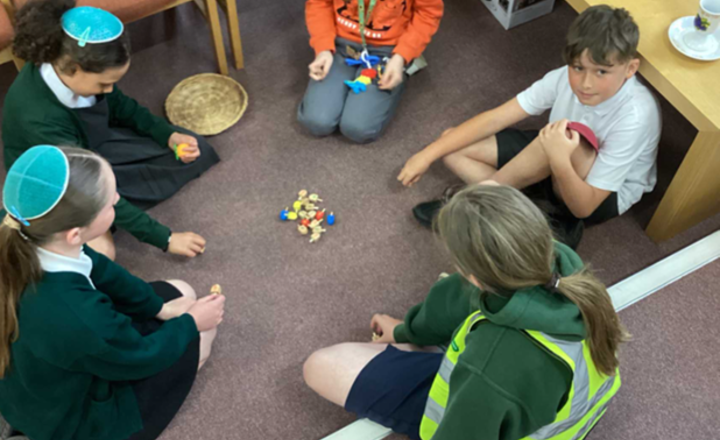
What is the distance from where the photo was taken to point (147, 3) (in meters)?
1.88

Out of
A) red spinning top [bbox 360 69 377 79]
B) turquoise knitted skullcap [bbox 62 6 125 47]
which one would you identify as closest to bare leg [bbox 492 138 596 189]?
red spinning top [bbox 360 69 377 79]

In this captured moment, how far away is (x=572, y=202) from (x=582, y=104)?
0.25 metres

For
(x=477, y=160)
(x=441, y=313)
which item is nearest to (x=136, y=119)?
(x=477, y=160)

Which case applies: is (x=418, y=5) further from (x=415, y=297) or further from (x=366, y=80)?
(x=415, y=297)

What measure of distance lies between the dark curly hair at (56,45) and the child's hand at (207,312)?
23.3 inches

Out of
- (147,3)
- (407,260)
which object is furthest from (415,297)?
(147,3)

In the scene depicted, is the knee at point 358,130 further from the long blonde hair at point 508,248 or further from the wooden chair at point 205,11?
the long blonde hair at point 508,248

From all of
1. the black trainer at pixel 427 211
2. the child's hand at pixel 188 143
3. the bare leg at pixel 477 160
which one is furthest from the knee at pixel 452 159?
the child's hand at pixel 188 143

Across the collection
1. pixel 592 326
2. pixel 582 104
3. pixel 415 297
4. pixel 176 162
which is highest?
pixel 592 326

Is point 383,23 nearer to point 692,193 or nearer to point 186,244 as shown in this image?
point 186,244

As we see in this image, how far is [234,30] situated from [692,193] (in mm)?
1428

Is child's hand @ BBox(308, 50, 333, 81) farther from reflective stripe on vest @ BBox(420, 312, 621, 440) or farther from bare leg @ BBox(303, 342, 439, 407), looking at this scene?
reflective stripe on vest @ BBox(420, 312, 621, 440)

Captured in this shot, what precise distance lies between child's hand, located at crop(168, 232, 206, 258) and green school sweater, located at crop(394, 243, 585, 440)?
3.04ft

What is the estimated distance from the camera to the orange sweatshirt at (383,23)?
1.98m
